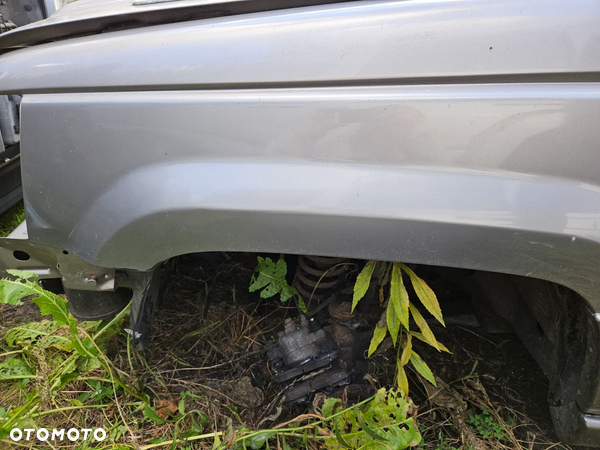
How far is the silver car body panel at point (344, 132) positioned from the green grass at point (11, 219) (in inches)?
69.2

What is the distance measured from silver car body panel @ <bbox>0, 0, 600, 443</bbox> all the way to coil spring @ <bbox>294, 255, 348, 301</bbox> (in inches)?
21.8

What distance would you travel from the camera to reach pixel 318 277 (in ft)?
5.42

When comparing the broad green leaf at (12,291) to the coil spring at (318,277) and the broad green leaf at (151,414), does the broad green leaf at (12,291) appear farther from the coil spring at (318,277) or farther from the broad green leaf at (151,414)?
the coil spring at (318,277)

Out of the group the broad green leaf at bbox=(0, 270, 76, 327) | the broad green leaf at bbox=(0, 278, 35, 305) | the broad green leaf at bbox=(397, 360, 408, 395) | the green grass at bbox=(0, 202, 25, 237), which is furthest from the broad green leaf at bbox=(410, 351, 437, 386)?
the green grass at bbox=(0, 202, 25, 237)

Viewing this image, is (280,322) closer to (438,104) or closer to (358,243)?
(358,243)

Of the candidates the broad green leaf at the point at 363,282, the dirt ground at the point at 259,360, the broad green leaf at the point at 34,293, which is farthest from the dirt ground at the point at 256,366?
the broad green leaf at the point at 34,293

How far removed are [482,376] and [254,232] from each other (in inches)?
53.9

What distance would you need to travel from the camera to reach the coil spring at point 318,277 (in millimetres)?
1581

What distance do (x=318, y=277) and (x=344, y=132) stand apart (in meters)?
0.83

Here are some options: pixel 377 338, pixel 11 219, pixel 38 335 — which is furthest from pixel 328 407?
pixel 11 219

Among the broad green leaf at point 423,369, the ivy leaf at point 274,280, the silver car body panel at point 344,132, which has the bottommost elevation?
the broad green leaf at point 423,369

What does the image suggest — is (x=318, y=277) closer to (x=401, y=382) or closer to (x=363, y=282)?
(x=363, y=282)

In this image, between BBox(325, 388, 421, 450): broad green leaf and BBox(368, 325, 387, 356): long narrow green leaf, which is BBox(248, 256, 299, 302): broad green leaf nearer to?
BBox(368, 325, 387, 356): long narrow green leaf

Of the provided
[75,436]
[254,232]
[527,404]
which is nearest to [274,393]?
[75,436]
